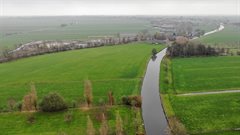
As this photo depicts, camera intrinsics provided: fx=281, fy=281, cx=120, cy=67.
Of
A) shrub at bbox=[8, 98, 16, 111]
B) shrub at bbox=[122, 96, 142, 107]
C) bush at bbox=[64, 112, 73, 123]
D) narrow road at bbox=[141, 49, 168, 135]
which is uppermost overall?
shrub at bbox=[122, 96, 142, 107]

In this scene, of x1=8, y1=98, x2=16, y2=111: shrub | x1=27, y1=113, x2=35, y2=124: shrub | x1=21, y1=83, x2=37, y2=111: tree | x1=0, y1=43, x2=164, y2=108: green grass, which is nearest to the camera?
x1=27, y1=113, x2=35, y2=124: shrub

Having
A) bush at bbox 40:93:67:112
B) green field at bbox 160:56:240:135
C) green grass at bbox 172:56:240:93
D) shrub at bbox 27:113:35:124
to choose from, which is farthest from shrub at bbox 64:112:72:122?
green grass at bbox 172:56:240:93

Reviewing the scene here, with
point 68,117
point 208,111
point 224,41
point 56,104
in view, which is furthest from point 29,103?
point 224,41

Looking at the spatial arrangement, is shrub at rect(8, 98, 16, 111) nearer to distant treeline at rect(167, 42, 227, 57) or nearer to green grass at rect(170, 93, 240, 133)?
green grass at rect(170, 93, 240, 133)

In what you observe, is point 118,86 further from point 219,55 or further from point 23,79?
point 219,55

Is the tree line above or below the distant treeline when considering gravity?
below

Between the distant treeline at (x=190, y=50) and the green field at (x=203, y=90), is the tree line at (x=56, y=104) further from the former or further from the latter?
the distant treeline at (x=190, y=50)
